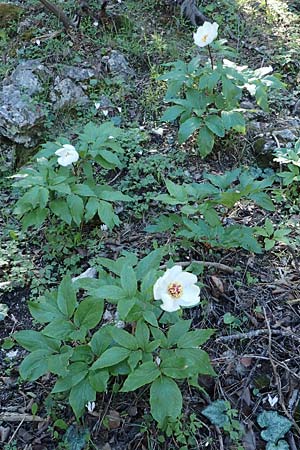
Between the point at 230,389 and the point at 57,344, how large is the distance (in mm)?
726

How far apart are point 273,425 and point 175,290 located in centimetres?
68

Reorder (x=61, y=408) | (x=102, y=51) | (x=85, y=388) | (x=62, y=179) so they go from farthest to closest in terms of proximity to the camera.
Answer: (x=102, y=51), (x=62, y=179), (x=61, y=408), (x=85, y=388)

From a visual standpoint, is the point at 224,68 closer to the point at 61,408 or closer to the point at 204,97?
the point at 204,97

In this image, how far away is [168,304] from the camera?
1.54 meters

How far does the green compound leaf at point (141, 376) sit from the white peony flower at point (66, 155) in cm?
124

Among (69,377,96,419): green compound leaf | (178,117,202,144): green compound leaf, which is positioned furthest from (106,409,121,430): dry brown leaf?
(178,117,202,144): green compound leaf

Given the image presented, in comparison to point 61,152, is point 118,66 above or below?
below

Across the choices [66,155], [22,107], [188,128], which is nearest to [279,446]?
[66,155]

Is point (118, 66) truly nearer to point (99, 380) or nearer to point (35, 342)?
point (35, 342)

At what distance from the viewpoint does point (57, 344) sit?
1708mm

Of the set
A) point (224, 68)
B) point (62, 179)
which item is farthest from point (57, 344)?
point (224, 68)

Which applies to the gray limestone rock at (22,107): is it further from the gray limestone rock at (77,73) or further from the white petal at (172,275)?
the white petal at (172,275)

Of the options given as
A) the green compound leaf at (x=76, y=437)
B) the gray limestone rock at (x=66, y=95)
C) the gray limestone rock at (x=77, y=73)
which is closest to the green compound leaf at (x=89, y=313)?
the green compound leaf at (x=76, y=437)

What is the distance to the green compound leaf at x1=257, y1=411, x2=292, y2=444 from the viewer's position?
5.64 feet
